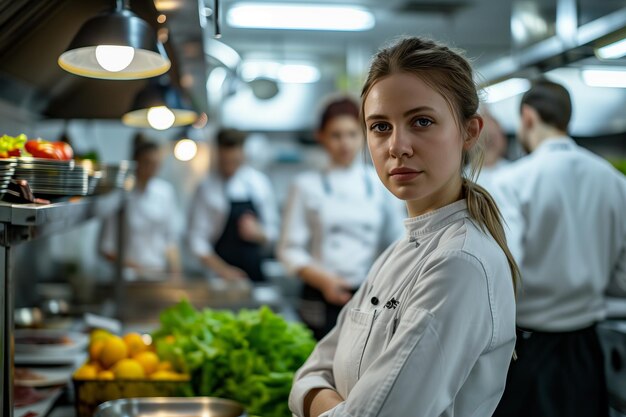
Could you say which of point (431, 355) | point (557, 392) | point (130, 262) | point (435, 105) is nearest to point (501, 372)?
point (431, 355)

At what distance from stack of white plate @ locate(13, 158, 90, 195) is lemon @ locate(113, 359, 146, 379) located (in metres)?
0.54

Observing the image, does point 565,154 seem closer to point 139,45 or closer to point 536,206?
point 536,206

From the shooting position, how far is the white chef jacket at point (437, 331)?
1.11 metres

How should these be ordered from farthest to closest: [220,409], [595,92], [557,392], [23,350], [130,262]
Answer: [595,92]
[130,262]
[557,392]
[23,350]
[220,409]

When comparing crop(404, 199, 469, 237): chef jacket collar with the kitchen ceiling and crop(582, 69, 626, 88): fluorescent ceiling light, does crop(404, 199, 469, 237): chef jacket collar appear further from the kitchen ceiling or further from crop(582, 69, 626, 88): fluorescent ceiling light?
crop(582, 69, 626, 88): fluorescent ceiling light

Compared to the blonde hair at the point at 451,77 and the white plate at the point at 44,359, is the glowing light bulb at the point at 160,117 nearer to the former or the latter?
the white plate at the point at 44,359

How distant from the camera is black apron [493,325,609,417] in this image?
2811mm

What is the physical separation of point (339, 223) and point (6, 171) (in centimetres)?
219

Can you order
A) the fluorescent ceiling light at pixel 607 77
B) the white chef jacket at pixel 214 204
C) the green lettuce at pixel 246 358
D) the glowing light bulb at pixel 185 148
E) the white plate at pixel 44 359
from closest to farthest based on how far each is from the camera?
the green lettuce at pixel 246 358, the white plate at pixel 44 359, the glowing light bulb at pixel 185 148, the fluorescent ceiling light at pixel 607 77, the white chef jacket at pixel 214 204

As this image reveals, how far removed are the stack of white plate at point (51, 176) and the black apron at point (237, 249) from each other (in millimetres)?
3550

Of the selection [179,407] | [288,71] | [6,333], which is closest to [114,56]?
[6,333]

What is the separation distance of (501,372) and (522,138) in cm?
225

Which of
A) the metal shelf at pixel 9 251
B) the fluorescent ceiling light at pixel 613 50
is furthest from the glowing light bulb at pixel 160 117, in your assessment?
the fluorescent ceiling light at pixel 613 50

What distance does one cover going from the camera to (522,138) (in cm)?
330
